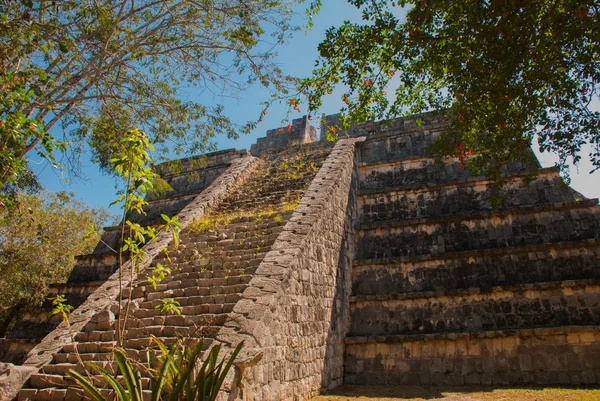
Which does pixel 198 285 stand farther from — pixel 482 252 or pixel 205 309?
pixel 482 252

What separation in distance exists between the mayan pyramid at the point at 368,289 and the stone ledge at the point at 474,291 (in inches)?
1.0

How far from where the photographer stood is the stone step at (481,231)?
7676 millimetres

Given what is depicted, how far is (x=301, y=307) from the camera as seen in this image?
642cm

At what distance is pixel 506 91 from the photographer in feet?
18.8

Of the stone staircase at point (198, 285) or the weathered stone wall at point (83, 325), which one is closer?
the weathered stone wall at point (83, 325)

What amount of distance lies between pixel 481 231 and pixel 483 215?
32 cm

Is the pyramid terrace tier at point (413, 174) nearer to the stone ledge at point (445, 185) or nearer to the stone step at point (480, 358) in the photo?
the stone ledge at point (445, 185)

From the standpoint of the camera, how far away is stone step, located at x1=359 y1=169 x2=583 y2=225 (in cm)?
849

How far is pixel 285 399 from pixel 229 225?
13.0 ft

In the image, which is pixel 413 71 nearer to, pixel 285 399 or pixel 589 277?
pixel 589 277

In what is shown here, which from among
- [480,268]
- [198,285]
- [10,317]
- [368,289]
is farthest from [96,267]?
[480,268]

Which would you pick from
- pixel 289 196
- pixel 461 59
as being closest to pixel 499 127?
pixel 461 59

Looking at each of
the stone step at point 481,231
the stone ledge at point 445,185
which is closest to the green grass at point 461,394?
the stone step at point 481,231

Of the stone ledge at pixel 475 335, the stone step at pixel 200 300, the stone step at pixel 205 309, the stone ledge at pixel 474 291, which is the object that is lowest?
the stone ledge at pixel 475 335
